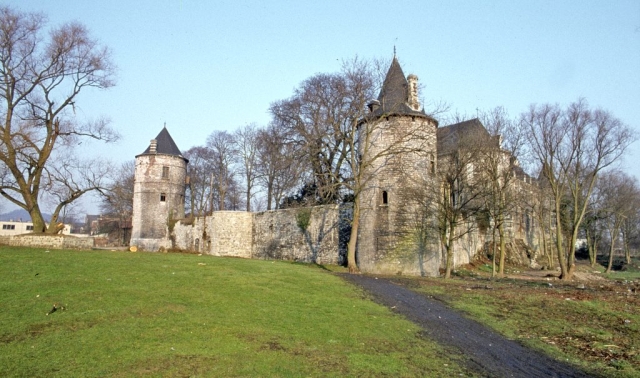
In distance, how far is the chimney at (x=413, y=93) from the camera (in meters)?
24.9

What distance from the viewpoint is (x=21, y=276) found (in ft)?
37.2

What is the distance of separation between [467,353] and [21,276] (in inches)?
400

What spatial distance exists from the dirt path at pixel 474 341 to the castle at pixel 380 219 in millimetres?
8450

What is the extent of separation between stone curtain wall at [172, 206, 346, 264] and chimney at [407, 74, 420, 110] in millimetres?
7087

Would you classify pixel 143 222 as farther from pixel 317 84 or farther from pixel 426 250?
pixel 426 250

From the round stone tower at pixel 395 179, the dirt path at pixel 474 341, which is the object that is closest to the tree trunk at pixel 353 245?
the round stone tower at pixel 395 179

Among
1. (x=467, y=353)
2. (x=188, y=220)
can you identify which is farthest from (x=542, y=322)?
(x=188, y=220)

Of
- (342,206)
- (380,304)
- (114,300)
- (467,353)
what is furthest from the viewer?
(342,206)

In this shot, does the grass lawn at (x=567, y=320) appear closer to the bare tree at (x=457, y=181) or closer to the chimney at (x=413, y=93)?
the bare tree at (x=457, y=181)

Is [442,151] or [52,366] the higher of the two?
[442,151]

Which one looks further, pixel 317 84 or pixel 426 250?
pixel 317 84

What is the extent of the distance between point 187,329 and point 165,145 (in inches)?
1502

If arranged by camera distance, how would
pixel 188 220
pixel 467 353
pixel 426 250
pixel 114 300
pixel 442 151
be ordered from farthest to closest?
pixel 188 220
pixel 442 151
pixel 426 250
pixel 114 300
pixel 467 353

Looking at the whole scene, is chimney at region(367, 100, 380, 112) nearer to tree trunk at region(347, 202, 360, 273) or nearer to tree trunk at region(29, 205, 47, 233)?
tree trunk at region(347, 202, 360, 273)
